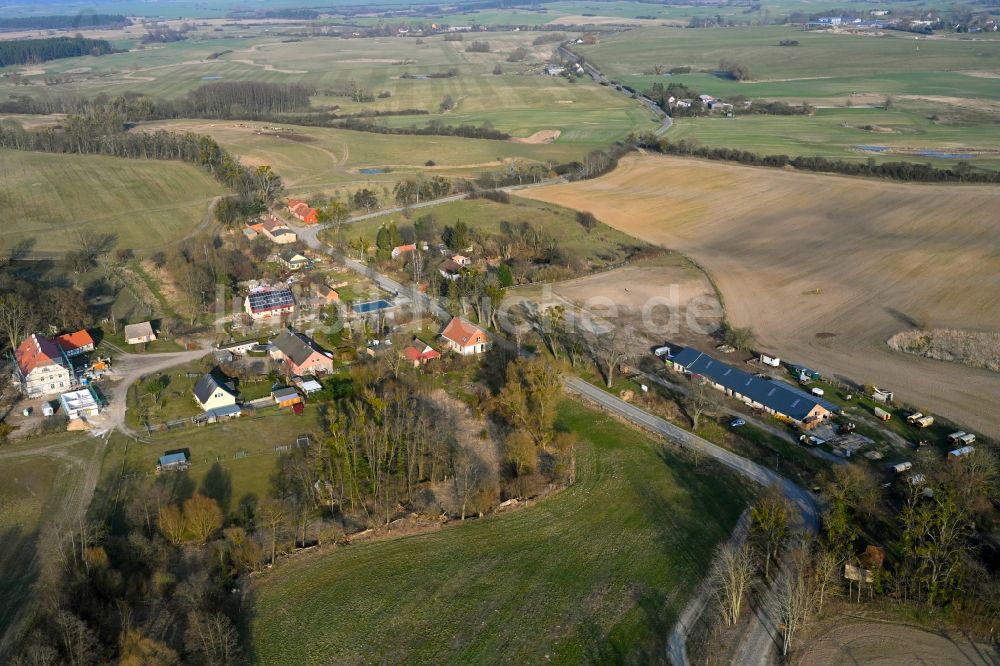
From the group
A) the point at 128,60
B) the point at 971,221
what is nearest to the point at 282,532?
the point at 971,221

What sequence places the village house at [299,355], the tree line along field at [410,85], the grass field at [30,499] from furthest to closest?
the tree line along field at [410,85]
the village house at [299,355]
the grass field at [30,499]

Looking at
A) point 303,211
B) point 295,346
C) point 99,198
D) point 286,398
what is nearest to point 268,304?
point 295,346

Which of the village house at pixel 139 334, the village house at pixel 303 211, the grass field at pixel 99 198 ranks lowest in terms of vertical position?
the village house at pixel 139 334

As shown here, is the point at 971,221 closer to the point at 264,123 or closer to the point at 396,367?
the point at 396,367

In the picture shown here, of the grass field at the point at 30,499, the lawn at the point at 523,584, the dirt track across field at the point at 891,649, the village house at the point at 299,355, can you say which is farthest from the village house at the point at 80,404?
the dirt track across field at the point at 891,649

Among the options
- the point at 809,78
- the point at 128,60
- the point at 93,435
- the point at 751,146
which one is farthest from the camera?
the point at 128,60

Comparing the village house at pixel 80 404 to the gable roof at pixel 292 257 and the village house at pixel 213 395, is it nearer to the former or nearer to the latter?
the village house at pixel 213 395

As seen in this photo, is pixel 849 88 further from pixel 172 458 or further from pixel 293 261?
pixel 172 458
